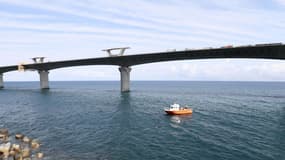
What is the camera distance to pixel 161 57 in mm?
95312

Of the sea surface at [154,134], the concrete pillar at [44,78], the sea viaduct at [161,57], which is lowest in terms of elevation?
the sea surface at [154,134]

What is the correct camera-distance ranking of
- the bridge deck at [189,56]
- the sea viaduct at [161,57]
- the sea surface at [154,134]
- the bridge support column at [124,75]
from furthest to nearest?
the bridge support column at [124,75], the sea viaduct at [161,57], the bridge deck at [189,56], the sea surface at [154,134]

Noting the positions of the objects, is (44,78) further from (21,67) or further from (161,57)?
(161,57)

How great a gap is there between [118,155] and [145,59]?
Result: 7375 centimetres

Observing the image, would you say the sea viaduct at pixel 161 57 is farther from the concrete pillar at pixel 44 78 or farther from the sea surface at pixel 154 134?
the sea surface at pixel 154 134

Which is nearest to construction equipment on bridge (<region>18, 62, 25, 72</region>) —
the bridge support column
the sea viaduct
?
the sea viaduct

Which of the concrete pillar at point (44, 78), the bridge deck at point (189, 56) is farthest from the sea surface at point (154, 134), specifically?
the concrete pillar at point (44, 78)

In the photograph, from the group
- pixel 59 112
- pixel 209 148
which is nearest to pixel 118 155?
pixel 209 148

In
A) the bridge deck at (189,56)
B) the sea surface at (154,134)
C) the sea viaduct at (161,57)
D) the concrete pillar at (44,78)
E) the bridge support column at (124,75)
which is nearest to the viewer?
the sea surface at (154,134)

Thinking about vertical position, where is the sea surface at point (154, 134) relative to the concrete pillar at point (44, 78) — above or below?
below

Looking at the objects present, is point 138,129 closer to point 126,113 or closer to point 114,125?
point 114,125

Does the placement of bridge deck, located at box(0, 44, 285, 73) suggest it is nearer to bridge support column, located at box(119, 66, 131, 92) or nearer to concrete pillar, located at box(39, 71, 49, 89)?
bridge support column, located at box(119, 66, 131, 92)

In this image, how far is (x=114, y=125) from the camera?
44.2 meters

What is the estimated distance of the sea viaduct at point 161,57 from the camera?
234ft
